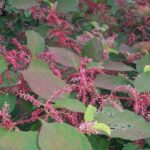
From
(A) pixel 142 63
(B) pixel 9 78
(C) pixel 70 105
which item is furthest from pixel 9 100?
(A) pixel 142 63

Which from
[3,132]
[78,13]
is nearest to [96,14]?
[78,13]

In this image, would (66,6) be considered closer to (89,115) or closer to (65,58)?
(65,58)

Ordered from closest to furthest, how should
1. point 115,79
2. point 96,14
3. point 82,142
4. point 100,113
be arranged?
point 82,142, point 100,113, point 115,79, point 96,14

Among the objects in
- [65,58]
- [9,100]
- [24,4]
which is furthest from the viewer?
[24,4]

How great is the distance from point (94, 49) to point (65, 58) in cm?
12

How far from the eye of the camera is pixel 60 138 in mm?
762

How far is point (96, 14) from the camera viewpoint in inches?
76.6

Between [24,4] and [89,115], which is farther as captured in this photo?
[24,4]

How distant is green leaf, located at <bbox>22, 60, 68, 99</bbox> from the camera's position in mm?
896

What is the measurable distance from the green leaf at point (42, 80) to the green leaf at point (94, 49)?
221mm

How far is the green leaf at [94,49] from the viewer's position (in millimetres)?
1163

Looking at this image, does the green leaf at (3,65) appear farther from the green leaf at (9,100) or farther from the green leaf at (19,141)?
the green leaf at (19,141)

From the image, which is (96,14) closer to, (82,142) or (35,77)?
(35,77)

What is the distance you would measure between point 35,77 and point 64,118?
108mm
